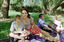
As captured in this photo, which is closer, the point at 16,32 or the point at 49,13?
the point at 16,32

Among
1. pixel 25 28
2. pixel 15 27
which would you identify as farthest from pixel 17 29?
pixel 25 28

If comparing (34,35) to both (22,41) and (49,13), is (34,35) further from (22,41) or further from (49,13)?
(49,13)

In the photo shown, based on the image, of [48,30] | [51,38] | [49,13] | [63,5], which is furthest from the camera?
[63,5]

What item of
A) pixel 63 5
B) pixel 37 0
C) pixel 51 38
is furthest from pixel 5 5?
pixel 63 5

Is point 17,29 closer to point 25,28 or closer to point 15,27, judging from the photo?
point 15,27

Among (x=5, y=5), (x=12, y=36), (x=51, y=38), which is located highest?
(x=5, y=5)

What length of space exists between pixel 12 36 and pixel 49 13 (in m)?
10.9

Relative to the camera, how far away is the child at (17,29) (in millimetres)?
2362

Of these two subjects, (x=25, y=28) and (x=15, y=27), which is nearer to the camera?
(x=15, y=27)

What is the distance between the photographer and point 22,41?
2.40m

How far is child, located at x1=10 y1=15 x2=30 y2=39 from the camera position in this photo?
7.75ft

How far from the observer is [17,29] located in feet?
8.02

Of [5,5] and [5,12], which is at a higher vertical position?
[5,5]

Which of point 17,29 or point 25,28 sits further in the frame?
point 25,28
